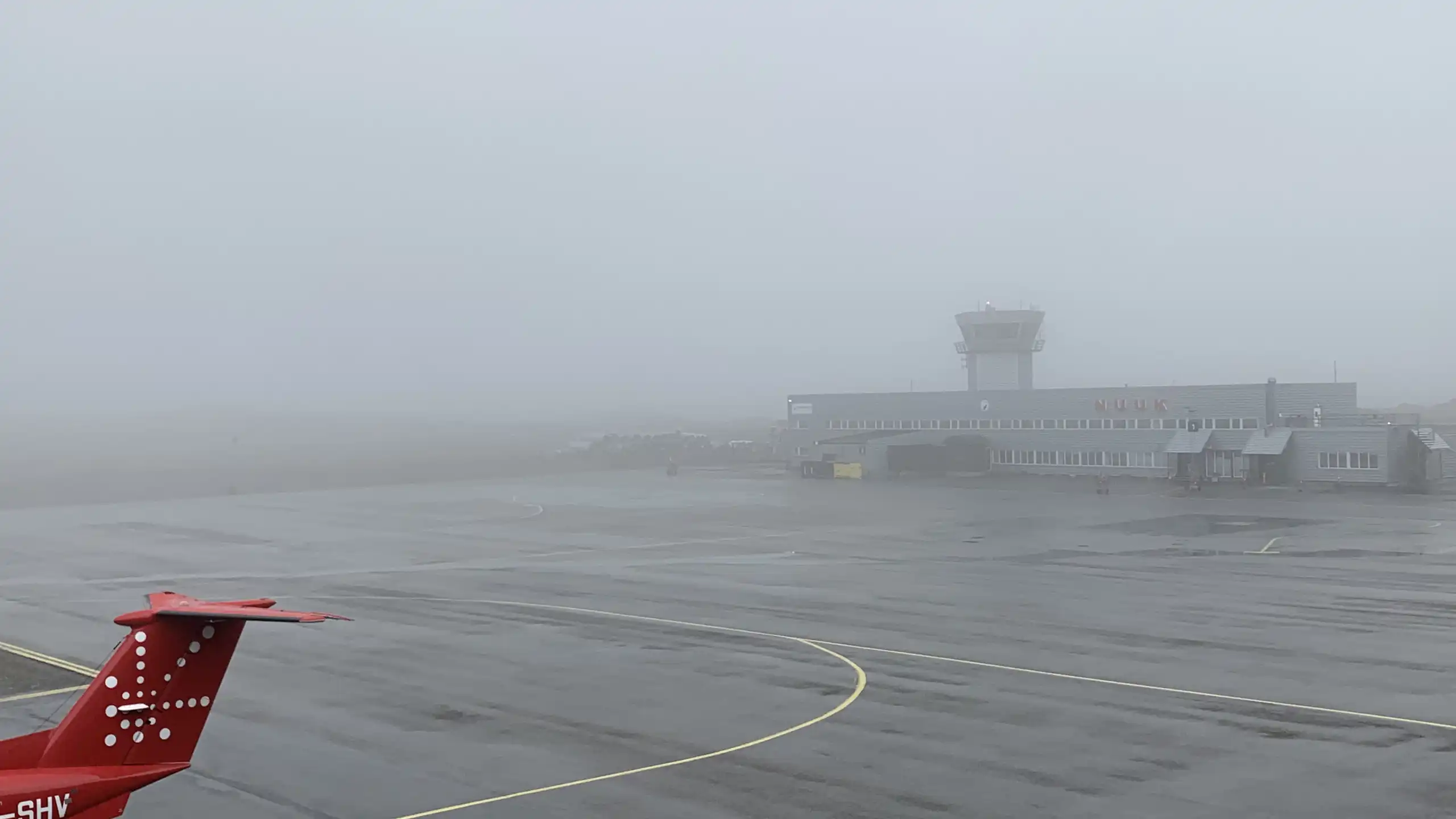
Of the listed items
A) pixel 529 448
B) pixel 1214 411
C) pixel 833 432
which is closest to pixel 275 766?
pixel 1214 411

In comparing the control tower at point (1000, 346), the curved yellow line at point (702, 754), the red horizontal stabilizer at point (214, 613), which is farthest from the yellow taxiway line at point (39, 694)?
the control tower at point (1000, 346)

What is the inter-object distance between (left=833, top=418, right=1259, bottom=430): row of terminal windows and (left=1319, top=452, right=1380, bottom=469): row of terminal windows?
6.85 m

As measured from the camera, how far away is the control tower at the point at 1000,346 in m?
135

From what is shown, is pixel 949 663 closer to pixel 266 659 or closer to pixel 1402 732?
pixel 1402 732

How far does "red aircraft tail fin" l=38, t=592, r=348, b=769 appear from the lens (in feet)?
47.7

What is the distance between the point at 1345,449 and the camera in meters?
86.2

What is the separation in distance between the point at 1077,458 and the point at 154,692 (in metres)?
95.8

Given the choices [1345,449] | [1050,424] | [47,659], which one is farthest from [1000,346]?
[47,659]

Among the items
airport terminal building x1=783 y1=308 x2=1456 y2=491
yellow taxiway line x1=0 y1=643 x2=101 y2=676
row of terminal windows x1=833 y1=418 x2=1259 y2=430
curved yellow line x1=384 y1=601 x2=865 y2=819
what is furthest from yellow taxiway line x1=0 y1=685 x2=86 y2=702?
row of terminal windows x1=833 y1=418 x2=1259 y2=430

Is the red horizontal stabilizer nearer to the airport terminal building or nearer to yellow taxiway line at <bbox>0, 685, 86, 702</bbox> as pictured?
yellow taxiway line at <bbox>0, 685, 86, 702</bbox>

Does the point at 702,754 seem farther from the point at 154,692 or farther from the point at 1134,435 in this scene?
the point at 1134,435

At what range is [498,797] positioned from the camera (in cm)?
2059

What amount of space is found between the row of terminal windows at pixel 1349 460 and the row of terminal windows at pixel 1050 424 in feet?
22.5

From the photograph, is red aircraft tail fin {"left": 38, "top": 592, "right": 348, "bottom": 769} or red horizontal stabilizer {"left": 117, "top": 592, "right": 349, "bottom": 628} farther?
red aircraft tail fin {"left": 38, "top": 592, "right": 348, "bottom": 769}
